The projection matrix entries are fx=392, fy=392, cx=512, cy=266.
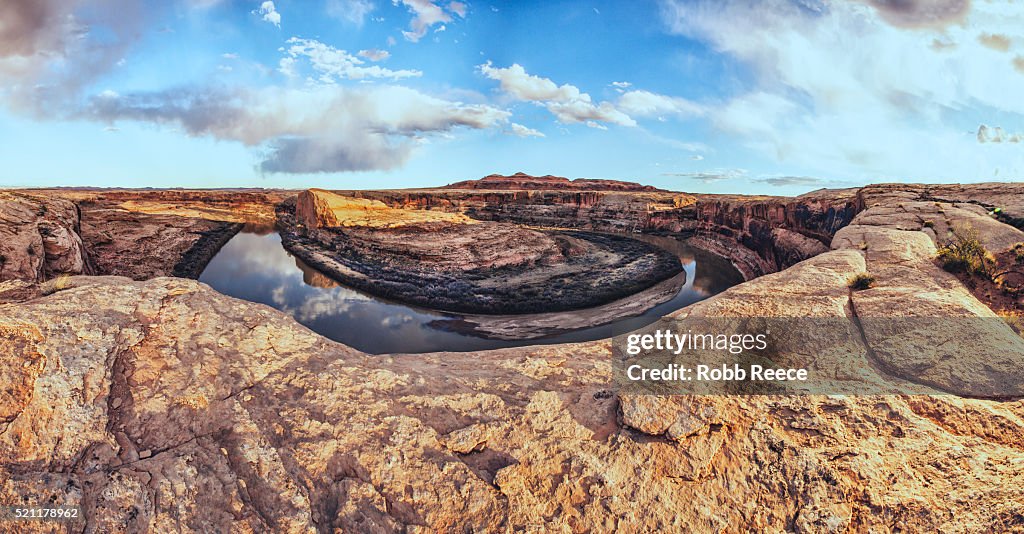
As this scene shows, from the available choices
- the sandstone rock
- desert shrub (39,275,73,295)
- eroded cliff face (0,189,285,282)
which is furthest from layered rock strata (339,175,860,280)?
desert shrub (39,275,73,295)

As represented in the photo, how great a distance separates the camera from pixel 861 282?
212 inches

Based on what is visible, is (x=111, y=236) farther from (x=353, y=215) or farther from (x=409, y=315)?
Answer: (x=409, y=315)

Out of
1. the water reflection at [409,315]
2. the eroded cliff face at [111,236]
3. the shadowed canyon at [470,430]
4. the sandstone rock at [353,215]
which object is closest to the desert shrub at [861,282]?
the shadowed canyon at [470,430]

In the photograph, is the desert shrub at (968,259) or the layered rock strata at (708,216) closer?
the desert shrub at (968,259)

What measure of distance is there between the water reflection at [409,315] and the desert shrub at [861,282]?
6153 mm

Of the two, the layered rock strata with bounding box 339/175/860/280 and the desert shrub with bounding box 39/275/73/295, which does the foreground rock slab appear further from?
the layered rock strata with bounding box 339/175/860/280

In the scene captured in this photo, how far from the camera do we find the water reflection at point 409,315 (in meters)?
10.7

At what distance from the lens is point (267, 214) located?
39562mm

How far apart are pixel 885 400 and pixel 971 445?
471mm

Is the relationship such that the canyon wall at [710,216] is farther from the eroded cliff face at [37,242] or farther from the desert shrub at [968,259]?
the eroded cliff face at [37,242]

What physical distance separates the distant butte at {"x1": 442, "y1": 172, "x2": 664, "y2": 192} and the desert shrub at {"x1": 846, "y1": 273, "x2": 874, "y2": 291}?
7516cm

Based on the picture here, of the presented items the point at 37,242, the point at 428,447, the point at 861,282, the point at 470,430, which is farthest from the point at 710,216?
the point at 37,242

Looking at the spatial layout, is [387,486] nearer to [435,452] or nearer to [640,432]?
[435,452]

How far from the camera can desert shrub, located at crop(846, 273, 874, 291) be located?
5345 millimetres
